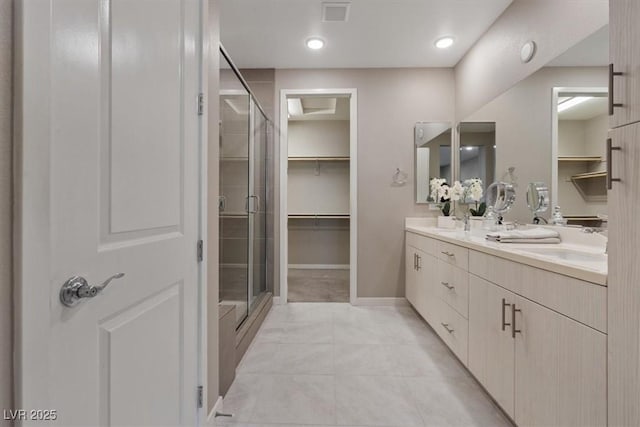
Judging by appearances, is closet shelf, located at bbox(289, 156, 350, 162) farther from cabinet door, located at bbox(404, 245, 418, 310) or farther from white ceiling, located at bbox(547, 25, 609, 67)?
white ceiling, located at bbox(547, 25, 609, 67)

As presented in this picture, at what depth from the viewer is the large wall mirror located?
1547mm

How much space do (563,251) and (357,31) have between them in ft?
7.63

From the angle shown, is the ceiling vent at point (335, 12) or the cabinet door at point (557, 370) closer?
the cabinet door at point (557, 370)

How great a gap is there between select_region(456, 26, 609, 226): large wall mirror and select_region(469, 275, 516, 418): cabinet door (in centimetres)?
71

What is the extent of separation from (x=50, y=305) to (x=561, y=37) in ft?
8.79

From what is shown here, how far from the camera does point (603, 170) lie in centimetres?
147

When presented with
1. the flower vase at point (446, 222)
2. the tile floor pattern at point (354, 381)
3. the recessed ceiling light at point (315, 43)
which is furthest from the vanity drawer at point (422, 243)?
the recessed ceiling light at point (315, 43)

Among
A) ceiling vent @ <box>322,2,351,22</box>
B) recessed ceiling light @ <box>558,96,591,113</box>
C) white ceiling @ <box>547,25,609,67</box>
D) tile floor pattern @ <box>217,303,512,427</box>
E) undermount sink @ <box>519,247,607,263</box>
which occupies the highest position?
ceiling vent @ <box>322,2,351,22</box>

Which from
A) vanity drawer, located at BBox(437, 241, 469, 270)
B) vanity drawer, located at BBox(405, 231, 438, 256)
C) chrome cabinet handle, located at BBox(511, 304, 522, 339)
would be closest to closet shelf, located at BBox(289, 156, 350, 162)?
vanity drawer, located at BBox(405, 231, 438, 256)

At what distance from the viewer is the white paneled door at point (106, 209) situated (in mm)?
575

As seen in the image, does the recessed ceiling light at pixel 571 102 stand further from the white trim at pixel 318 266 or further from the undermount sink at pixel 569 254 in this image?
the white trim at pixel 318 266

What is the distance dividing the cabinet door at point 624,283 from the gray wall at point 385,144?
2.42 metres

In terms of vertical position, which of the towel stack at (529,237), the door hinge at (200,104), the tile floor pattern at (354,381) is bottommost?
the tile floor pattern at (354,381)

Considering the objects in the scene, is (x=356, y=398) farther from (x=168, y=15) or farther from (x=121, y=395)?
(x=168, y=15)
